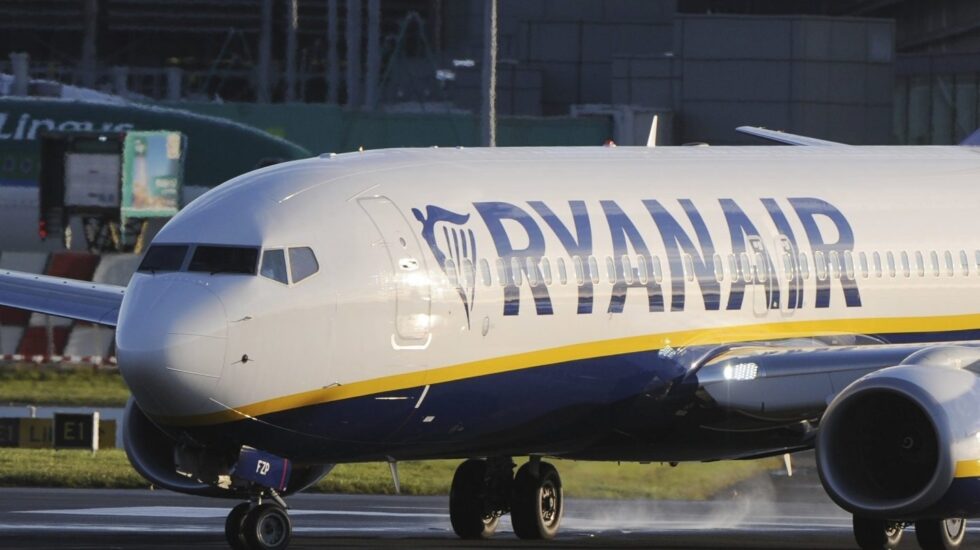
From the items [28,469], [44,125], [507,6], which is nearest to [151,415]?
[28,469]

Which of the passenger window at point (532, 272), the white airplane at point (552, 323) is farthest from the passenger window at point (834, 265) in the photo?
the passenger window at point (532, 272)

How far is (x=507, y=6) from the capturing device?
86.5 m

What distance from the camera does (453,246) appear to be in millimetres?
20500

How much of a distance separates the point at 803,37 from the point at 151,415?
50.4 metres

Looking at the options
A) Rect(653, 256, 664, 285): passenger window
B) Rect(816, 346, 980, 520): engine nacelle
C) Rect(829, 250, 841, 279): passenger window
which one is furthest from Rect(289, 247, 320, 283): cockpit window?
Rect(829, 250, 841, 279): passenger window

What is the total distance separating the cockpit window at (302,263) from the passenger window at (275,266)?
0.25 ft

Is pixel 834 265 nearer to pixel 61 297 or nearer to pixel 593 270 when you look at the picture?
pixel 593 270

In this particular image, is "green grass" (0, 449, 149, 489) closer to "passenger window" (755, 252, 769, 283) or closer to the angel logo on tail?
"passenger window" (755, 252, 769, 283)

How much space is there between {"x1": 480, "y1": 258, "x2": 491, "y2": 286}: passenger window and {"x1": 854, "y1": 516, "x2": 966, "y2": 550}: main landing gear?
16.3 ft

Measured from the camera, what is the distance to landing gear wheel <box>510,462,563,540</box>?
24453 mm

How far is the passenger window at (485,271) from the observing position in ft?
67.7

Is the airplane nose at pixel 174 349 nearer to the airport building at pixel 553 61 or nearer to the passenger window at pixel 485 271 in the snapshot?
the passenger window at pixel 485 271

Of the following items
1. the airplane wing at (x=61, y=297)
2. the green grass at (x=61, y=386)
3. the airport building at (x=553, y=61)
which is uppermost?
the airport building at (x=553, y=61)

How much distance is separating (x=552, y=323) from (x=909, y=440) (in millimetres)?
3528
